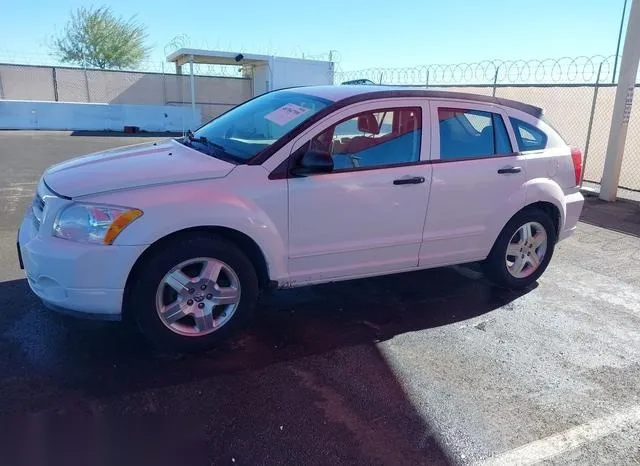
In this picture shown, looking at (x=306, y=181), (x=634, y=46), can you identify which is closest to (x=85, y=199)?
(x=306, y=181)

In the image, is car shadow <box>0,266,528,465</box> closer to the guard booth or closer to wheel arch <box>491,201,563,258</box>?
wheel arch <box>491,201,563,258</box>

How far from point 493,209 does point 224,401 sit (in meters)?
2.78

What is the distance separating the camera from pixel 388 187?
394 cm

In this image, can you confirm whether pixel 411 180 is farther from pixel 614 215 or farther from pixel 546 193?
pixel 614 215

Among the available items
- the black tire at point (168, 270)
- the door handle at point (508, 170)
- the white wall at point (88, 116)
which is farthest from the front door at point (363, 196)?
the white wall at point (88, 116)

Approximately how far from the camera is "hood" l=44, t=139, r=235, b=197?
10.8 ft

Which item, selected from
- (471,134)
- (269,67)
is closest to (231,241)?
(471,134)

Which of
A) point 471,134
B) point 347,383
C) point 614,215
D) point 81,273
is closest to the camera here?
point 81,273

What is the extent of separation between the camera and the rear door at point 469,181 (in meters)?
4.21

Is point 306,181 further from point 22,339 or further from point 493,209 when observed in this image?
point 22,339

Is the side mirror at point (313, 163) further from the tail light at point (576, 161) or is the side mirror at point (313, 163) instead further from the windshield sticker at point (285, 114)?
the tail light at point (576, 161)

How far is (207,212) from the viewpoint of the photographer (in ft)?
10.9

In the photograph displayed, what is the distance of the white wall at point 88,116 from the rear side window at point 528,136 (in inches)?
715

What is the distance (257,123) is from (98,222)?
160 cm
